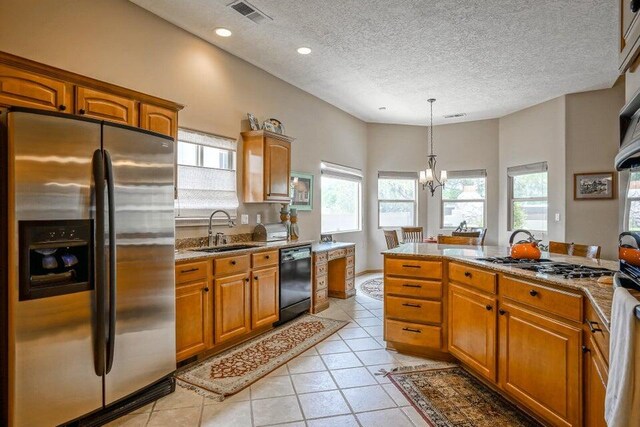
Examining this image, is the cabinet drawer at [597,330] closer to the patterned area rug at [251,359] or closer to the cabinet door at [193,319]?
the patterned area rug at [251,359]

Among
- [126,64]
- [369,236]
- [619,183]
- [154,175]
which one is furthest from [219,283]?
[619,183]

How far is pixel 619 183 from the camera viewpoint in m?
4.96

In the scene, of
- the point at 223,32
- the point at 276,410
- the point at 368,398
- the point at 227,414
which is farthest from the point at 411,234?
the point at 227,414

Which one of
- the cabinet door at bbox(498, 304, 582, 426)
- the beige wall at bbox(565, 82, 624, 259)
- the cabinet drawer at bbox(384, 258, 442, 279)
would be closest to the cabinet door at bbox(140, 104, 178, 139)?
the cabinet drawer at bbox(384, 258, 442, 279)

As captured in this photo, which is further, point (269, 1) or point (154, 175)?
point (269, 1)

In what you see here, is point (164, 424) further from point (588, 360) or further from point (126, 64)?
point (126, 64)

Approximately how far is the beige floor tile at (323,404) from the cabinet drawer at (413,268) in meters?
1.15

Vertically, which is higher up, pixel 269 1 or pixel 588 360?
pixel 269 1

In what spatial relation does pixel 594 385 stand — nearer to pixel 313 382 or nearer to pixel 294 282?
pixel 313 382

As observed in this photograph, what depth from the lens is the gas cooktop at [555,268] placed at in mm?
2016

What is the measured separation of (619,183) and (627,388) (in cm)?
533

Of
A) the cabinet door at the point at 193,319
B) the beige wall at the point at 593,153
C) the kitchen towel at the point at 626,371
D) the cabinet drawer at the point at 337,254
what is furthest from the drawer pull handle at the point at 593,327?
the beige wall at the point at 593,153

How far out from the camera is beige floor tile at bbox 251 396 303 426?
220 cm

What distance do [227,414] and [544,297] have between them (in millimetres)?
2039
